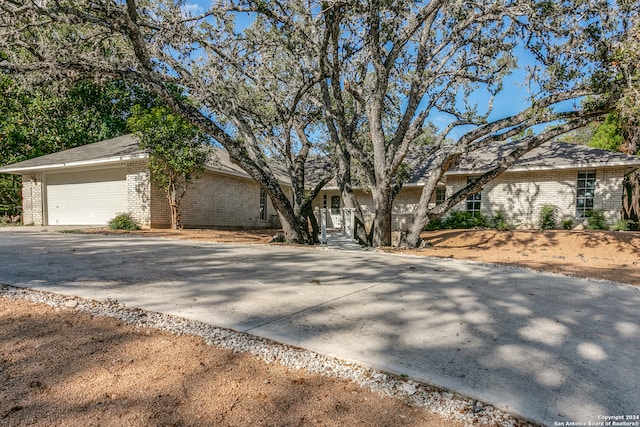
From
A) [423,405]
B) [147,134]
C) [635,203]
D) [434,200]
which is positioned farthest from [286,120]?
[635,203]

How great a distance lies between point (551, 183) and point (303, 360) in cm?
1583

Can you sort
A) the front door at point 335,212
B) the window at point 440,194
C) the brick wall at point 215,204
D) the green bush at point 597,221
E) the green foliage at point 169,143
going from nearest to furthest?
the green foliage at point 169,143, the green bush at point 597,221, the brick wall at point 215,204, the window at point 440,194, the front door at point 335,212

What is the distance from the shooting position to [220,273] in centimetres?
474

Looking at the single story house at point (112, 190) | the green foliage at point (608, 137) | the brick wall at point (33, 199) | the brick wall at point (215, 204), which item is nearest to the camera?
the single story house at point (112, 190)

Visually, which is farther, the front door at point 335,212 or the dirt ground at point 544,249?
the front door at point 335,212

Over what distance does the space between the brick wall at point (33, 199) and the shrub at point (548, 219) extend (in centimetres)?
2195

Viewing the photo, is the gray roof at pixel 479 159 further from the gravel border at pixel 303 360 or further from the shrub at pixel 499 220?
the gravel border at pixel 303 360

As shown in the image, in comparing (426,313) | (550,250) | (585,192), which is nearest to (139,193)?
(426,313)

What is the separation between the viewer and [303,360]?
2299mm

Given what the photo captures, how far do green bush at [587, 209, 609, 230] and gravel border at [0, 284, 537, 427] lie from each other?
15207mm

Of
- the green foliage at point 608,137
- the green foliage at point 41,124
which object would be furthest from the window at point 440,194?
the green foliage at point 41,124

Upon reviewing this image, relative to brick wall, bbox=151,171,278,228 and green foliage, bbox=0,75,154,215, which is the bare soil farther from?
green foliage, bbox=0,75,154,215

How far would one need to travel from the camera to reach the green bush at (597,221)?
1337 cm

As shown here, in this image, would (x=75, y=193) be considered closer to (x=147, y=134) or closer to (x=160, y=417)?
(x=147, y=134)
